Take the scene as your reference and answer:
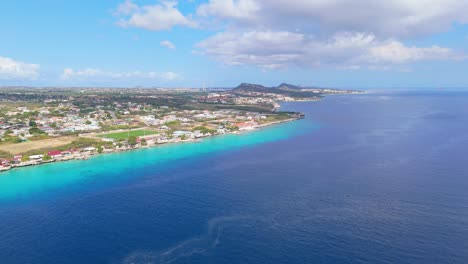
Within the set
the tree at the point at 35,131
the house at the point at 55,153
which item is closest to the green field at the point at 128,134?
the house at the point at 55,153

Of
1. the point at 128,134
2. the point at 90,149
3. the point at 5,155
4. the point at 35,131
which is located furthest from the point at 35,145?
the point at 128,134

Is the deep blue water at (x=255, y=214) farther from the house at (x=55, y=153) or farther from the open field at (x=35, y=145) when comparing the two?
the open field at (x=35, y=145)

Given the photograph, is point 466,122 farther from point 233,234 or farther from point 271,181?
point 233,234

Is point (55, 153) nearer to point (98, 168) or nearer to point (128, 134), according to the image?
point (98, 168)

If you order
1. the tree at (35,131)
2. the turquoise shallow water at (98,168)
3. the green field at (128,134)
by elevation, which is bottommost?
the turquoise shallow water at (98,168)

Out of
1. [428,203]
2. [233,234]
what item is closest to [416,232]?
[428,203]

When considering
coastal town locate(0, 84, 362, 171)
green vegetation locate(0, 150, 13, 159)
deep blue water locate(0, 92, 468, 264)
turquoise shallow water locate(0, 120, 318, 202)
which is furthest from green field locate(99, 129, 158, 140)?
deep blue water locate(0, 92, 468, 264)

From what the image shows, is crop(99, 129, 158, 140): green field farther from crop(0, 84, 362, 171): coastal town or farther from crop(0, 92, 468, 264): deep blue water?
crop(0, 92, 468, 264): deep blue water
